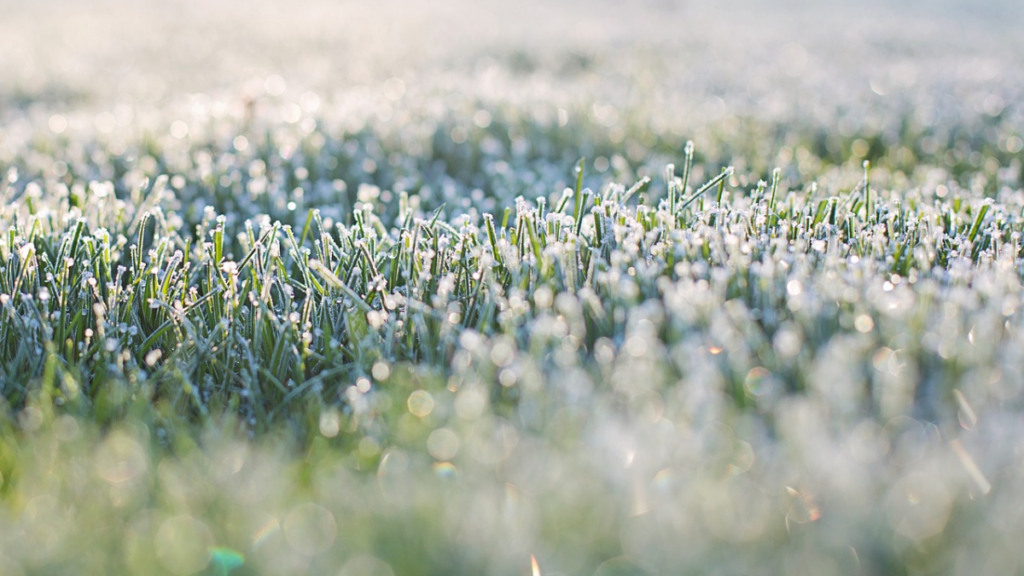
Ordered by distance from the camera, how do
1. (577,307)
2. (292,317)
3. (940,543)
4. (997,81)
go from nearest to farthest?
(940,543) < (577,307) < (292,317) < (997,81)

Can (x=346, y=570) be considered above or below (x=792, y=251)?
below

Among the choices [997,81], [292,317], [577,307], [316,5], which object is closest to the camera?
[577,307]

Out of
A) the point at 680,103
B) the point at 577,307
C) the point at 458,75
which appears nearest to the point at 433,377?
the point at 577,307

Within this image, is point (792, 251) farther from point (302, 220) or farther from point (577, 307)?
point (302, 220)

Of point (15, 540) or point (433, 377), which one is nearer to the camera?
point (15, 540)

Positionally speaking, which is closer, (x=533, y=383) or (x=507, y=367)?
(x=533, y=383)

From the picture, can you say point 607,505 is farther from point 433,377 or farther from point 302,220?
point 302,220
